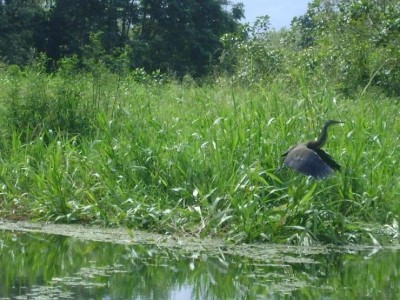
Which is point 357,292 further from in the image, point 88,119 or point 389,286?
point 88,119

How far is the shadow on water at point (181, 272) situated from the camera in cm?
615

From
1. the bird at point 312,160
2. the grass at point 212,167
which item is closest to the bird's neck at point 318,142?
the bird at point 312,160

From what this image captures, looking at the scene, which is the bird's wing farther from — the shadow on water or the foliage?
the foliage

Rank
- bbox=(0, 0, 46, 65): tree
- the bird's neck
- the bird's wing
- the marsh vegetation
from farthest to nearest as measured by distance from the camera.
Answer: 1. bbox=(0, 0, 46, 65): tree
2. the marsh vegetation
3. the bird's neck
4. the bird's wing

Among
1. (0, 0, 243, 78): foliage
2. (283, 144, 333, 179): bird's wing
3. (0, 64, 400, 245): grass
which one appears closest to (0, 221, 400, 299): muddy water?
(0, 64, 400, 245): grass

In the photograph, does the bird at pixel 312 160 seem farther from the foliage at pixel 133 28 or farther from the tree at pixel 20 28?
the foliage at pixel 133 28

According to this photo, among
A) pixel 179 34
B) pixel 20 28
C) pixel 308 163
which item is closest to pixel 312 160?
pixel 308 163

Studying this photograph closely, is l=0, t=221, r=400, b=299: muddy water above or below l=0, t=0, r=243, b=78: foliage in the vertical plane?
below

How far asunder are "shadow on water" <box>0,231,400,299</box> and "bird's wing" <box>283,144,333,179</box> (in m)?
0.69

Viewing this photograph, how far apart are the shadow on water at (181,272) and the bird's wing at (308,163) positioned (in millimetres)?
694

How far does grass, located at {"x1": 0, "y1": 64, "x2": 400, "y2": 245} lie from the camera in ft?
26.7

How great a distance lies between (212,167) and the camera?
8.69 meters

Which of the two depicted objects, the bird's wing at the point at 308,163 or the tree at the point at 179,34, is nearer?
the bird's wing at the point at 308,163

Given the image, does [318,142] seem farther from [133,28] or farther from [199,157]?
[133,28]
